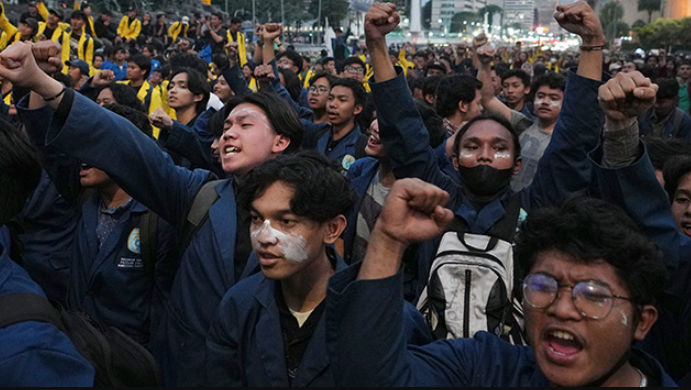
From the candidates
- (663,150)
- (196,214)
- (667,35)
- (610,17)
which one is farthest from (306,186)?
(610,17)

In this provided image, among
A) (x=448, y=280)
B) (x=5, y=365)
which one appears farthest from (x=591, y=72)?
(x=5, y=365)

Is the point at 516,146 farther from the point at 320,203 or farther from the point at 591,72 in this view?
the point at 320,203

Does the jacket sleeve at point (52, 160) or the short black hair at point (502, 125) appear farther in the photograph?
the short black hair at point (502, 125)

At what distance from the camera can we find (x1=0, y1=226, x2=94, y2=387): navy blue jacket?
1560mm

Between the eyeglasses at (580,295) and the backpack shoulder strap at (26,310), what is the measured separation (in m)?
1.14

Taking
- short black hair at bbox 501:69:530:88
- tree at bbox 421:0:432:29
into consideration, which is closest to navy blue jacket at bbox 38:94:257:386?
short black hair at bbox 501:69:530:88

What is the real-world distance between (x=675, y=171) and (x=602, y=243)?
1.59m

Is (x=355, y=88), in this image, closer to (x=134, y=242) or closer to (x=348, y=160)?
(x=348, y=160)

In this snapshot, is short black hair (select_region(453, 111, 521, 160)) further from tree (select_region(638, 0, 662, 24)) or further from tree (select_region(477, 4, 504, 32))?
tree (select_region(477, 4, 504, 32))

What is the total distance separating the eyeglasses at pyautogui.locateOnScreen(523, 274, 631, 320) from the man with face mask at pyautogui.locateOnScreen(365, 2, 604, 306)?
1019 mm

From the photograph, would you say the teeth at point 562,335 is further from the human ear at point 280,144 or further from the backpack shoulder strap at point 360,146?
the backpack shoulder strap at point 360,146

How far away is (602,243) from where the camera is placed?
6.02 feet

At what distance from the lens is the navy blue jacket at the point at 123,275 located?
3.13 meters

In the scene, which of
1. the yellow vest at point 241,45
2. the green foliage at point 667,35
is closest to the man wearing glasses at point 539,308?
the yellow vest at point 241,45
